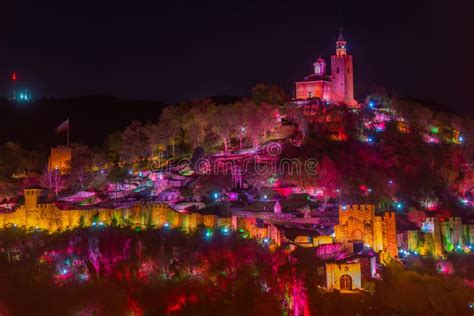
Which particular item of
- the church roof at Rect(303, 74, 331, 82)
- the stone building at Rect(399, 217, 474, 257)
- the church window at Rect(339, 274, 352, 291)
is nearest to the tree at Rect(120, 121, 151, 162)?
the church roof at Rect(303, 74, 331, 82)

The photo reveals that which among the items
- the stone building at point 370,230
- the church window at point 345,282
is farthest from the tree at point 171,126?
the church window at point 345,282

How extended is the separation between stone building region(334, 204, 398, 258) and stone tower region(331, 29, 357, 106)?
34296mm

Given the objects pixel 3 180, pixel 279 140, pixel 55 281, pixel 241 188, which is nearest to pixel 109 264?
pixel 55 281

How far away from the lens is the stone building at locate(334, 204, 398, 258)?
35.8 m

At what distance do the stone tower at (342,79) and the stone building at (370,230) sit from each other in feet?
113

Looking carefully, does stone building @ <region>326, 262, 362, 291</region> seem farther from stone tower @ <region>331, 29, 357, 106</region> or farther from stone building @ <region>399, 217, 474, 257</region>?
stone tower @ <region>331, 29, 357, 106</region>

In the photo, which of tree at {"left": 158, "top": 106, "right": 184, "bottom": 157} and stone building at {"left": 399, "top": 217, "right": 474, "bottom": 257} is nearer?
stone building at {"left": 399, "top": 217, "right": 474, "bottom": 257}

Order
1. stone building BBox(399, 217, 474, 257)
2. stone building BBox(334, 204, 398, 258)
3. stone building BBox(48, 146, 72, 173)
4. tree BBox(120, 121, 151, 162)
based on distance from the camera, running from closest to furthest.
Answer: stone building BBox(334, 204, 398, 258) < stone building BBox(399, 217, 474, 257) < tree BBox(120, 121, 151, 162) < stone building BBox(48, 146, 72, 173)

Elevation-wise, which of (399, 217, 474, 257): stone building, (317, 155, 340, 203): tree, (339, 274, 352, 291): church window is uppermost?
(317, 155, 340, 203): tree

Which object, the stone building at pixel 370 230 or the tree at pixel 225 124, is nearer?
the stone building at pixel 370 230

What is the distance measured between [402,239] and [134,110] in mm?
107149


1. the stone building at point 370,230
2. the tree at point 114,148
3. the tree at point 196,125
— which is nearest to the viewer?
the stone building at point 370,230

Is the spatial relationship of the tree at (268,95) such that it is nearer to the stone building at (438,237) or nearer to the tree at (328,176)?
the tree at (328,176)

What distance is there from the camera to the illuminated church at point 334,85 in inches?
2744
